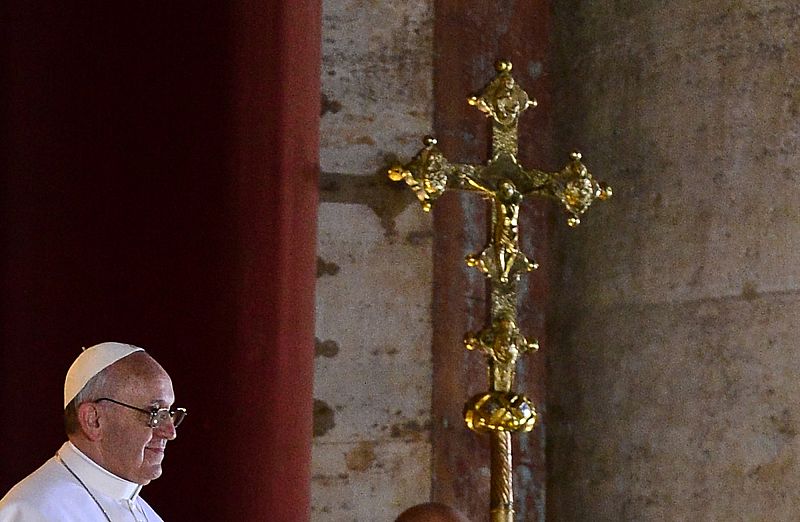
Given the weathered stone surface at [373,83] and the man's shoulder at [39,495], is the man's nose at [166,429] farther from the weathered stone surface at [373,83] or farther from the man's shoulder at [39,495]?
Result: the weathered stone surface at [373,83]

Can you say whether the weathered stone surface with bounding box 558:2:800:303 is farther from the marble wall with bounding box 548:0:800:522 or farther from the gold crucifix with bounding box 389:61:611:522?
the gold crucifix with bounding box 389:61:611:522

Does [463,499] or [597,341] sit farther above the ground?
[597,341]

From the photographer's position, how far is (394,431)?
3.68m

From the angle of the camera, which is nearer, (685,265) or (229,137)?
(229,137)

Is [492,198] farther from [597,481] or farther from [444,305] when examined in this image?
[597,481]

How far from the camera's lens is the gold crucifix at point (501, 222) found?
133 inches

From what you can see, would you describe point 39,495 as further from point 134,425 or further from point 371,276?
point 371,276

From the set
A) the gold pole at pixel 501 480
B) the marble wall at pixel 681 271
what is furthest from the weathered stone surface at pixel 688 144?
the gold pole at pixel 501 480

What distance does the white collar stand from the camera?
267 centimetres

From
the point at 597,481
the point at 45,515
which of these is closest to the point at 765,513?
the point at 597,481

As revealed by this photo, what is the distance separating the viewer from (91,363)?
267cm

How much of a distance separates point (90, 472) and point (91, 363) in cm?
20

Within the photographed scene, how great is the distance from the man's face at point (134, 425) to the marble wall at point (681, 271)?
162 centimetres

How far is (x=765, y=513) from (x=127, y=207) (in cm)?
175
